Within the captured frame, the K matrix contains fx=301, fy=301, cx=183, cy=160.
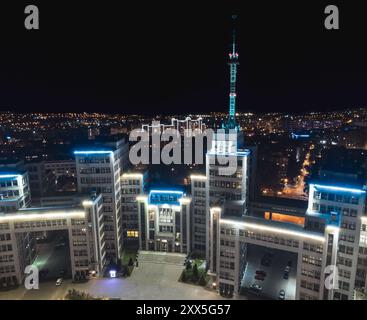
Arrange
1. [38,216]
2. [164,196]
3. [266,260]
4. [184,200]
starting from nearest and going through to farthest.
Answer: [38,216]
[266,260]
[184,200]
[164,196]

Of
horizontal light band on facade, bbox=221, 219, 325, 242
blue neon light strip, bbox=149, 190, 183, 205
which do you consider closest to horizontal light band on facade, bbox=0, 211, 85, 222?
blue neon light strip, bbox=149, 190, 183, 205

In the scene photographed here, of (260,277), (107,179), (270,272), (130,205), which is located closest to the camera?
(260,277)

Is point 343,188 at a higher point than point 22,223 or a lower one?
higher

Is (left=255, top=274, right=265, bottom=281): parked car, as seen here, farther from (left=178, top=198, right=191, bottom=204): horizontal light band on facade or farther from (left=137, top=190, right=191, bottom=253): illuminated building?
(left=178, top=198, right=191, bottom=204): horizontal light band on facade

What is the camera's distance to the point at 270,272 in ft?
199

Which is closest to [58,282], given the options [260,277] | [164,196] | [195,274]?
[195,274]

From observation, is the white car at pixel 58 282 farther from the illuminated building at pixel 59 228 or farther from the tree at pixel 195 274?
the tree at pixel 195 274

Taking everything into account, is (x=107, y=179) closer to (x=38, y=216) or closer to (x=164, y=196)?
(x=164, y=196)

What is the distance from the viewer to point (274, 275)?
197 ft

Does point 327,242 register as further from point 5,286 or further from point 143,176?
point 5,286

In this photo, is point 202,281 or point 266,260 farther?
point 266,260

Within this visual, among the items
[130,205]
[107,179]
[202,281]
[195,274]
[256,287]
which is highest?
[107,179]

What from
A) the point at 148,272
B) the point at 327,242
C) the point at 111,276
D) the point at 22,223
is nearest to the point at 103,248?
the point at 111,276

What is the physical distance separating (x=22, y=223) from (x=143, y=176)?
25597mm
